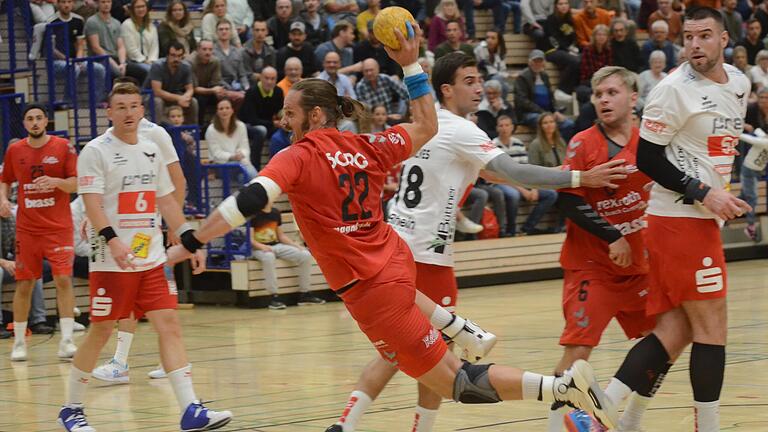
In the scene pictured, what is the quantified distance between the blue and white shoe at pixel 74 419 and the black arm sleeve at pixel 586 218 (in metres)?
3.37

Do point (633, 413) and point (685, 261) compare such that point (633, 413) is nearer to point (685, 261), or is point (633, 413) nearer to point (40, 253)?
point (685, 261)

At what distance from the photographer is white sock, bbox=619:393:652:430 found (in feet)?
21.3

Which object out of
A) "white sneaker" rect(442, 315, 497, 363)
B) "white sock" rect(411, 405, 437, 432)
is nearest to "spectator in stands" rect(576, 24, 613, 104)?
"white sneaker" rect(442, 315, 497, 363)

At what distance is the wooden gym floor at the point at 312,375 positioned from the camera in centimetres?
782

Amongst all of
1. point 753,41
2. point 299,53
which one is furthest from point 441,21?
point 753,41

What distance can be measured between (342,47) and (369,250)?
46.3ft

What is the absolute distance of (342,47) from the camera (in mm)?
19594

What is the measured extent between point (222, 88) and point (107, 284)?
1030cm

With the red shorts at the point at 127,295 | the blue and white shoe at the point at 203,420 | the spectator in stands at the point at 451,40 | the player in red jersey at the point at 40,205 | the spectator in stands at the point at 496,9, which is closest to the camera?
the blue and white shoe at the point at 203,420

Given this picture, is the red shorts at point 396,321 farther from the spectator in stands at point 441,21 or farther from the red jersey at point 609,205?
the spectator in stands at point 441,21

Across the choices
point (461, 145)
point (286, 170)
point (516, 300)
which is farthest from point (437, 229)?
point (516, 300)

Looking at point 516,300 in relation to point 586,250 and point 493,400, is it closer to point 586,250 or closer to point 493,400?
point 586,250

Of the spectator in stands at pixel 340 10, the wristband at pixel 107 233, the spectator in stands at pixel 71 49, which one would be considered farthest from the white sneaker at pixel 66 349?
the spectator in stands at pixel 340 10

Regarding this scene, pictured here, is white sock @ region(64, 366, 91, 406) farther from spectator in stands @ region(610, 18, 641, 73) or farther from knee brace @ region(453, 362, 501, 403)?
spectator in stands @ region(610, 18, 641, 73)
